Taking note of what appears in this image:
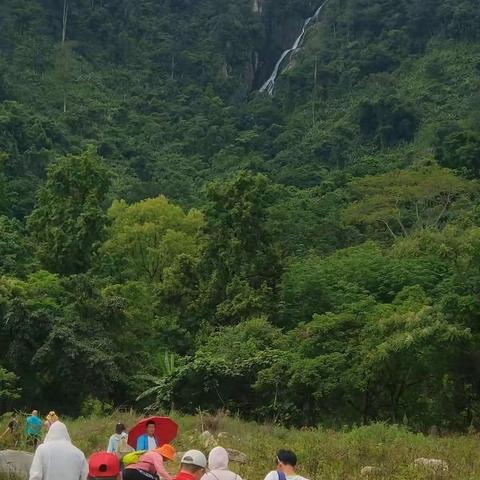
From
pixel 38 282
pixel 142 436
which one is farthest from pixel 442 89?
pixel 142 436

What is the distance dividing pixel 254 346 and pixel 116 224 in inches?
661

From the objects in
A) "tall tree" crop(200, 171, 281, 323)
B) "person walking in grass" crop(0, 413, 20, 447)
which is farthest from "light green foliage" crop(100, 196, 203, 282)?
"person walking in grass" crop(0, 413, 20, 447)

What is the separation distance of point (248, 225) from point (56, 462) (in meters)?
21.7

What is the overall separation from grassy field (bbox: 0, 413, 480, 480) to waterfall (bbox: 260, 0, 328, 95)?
238ft

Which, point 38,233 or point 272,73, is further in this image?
point 272,73

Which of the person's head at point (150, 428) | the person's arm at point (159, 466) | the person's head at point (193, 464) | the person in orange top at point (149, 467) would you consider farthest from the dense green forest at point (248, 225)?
Result: the person's head at point (193, 464)

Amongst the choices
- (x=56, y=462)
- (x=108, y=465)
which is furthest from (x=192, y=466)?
(x=56, y=462)

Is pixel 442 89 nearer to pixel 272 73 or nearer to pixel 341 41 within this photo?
pixel 341 41

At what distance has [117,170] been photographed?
61.4 metres

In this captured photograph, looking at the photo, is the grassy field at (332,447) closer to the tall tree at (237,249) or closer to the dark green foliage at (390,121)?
the tall tree at (237,249)

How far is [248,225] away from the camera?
27.3 meters

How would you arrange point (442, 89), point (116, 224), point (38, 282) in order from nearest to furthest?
point (38, 282), point (116, 224), point (442, 89)

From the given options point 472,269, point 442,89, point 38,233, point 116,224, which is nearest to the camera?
point 472,269

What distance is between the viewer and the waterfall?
86.6 m
